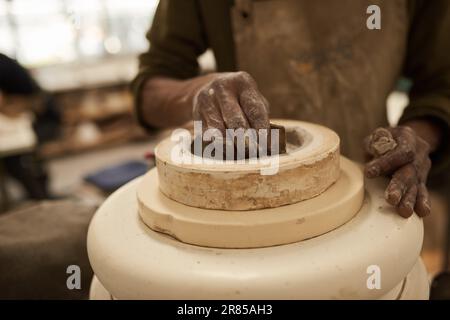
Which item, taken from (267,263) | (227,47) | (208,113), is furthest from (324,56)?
(267,263)

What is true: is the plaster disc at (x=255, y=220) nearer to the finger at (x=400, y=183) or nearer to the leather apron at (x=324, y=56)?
the finger at (x=400, y=183)

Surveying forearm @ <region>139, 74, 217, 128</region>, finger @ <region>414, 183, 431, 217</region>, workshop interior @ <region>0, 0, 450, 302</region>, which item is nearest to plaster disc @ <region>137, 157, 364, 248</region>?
workshop interior @ <region>0, 0, 450, 302</region>

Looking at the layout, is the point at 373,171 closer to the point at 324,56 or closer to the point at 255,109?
the point at 255,109

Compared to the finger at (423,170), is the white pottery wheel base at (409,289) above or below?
below

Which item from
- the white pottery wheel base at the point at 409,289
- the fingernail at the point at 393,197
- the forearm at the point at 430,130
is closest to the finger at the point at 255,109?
the fingernail at the point at 393,197

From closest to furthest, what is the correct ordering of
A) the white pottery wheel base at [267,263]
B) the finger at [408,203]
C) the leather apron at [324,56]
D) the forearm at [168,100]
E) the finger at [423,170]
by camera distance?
the white pottery wheel base at [267,263], the finger at [408,203], the finger at [423,170], the forearm at [168,100], the leather apron at [324,56]

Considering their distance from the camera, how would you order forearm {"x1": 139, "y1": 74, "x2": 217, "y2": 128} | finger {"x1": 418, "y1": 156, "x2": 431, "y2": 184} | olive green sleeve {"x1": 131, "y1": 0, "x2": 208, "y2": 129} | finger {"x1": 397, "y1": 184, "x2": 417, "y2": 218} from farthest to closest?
olive green sleeve {"x1": 131, "y1": 0, "x2": 208, "y2": 129} → forearm {"x1": 139, "y1": 74, "x2": 217, "y2": 128} → finger {"x1": 418, "y1": 156, "x2": 431, "y2": 184} → finger {"x1": 397, "y1": 184, "x2": 417, "y2": 218}

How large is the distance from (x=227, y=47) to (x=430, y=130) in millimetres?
762

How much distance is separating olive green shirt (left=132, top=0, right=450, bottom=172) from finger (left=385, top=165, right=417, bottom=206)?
18.3 inches

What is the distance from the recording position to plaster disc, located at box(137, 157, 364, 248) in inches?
33.9

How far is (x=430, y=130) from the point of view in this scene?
4.64 feet

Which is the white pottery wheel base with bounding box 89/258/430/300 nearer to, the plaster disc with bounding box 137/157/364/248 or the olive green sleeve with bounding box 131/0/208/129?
the plaster disc with bounding box 137/157/364/248

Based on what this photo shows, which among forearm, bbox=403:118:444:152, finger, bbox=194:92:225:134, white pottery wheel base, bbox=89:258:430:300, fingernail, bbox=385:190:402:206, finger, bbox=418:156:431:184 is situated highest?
finger, bbox=194:92:225:134

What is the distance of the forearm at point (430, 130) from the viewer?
1.40m
